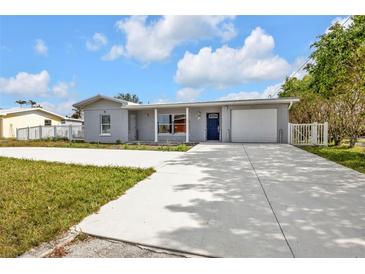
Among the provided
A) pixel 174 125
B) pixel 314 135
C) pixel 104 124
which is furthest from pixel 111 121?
pixel 314 135

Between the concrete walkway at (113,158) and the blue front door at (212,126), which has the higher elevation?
the blue front door at (212,126)

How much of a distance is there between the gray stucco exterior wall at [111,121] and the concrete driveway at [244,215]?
12523mm

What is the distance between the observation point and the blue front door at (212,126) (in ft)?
54.6

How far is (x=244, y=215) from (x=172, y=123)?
1448 centimetres

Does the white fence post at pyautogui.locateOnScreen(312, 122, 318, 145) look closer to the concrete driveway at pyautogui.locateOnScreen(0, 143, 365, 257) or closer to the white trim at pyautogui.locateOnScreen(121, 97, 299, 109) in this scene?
the white trim at pyautogui.locateOnScreen(121, 97, 299, 109)

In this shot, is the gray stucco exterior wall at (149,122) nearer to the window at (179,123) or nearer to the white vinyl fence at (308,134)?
the window at (179,123)

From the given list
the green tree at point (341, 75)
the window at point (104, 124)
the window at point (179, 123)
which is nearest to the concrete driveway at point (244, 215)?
the green tree at point (341, 75)

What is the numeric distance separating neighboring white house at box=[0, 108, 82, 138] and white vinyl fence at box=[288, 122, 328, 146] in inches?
1053

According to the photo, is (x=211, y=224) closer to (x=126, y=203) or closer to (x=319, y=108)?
(x=126, y=203)

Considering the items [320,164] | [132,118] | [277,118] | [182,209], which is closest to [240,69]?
[277,118]

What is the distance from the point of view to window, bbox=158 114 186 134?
17.5 meters

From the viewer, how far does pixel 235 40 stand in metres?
16.1

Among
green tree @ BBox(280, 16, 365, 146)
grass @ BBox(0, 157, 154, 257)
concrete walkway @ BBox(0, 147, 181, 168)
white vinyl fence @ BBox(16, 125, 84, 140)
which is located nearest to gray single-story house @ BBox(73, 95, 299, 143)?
green tree @ BBox(280, 16, 365, 146)
